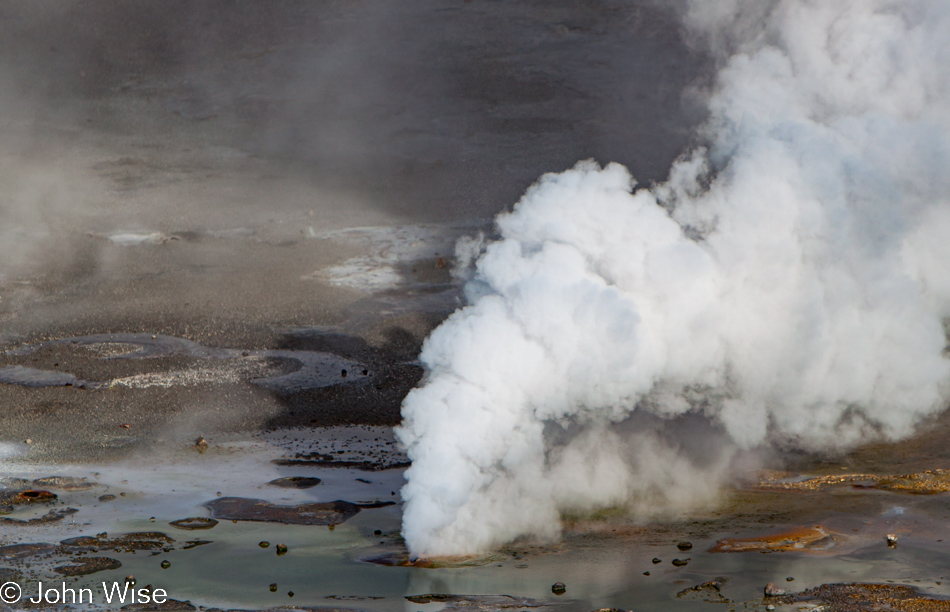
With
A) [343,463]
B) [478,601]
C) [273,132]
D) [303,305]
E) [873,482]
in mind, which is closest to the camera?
[478,601]

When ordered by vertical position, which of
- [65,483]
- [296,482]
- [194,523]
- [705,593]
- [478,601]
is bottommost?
[705,593]

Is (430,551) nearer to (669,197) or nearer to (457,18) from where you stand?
(669,197)

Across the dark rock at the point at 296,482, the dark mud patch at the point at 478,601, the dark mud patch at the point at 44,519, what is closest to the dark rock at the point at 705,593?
the dark mud patch at the point at 478,601

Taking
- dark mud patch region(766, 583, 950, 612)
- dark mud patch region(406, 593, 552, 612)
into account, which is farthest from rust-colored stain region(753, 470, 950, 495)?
dark mud patch region(406, 593, 552, 612)

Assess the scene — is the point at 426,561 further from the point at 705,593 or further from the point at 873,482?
the point at 873,482

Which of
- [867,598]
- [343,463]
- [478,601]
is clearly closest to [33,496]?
[343,463]

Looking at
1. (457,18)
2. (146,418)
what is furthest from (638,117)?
(146,418)

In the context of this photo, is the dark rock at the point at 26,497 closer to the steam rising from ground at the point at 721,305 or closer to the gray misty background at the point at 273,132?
the steam rising from ground at the point at 721,305
